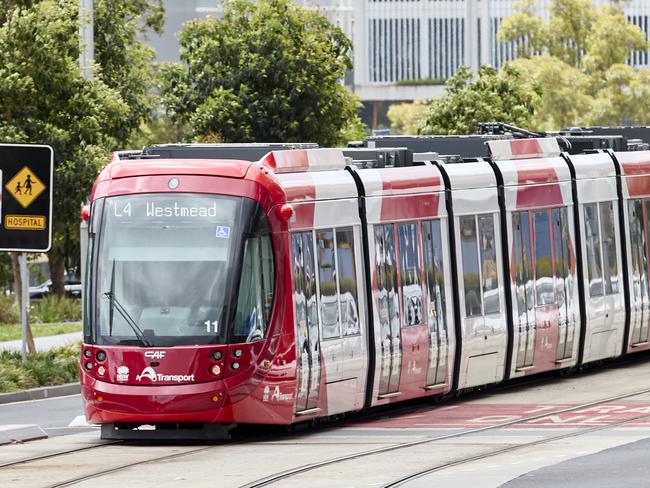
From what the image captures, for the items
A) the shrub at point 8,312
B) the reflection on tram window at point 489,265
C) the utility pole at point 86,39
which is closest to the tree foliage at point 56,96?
the utility pole at point 86,39

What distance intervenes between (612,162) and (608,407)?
5.66 metres

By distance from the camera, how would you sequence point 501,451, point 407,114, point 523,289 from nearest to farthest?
point 501,451
point 523,289
point 407,114

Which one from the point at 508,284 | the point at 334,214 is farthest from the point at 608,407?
the point at 334,214

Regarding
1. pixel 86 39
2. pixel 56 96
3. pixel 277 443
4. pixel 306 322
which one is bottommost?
pixel 277 443

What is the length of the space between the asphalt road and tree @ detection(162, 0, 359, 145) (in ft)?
58.2

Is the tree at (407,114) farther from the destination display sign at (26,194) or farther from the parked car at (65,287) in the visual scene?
the destination display sign at (26,194)

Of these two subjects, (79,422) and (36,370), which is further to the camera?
(36,370)

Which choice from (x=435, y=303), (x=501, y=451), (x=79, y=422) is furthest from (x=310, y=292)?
(x=79, y=422)

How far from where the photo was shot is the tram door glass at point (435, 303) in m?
20.6

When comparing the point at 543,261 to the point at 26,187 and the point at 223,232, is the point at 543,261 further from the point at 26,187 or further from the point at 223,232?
the point at 26,187

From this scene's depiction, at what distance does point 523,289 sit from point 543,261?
0.73 metres

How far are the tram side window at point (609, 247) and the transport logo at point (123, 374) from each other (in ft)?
29.5

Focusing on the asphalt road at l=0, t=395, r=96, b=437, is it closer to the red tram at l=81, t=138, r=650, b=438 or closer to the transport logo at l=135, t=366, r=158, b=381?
the red tram at l=81, t=138, r=650, b=438

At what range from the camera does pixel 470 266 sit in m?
21.5
